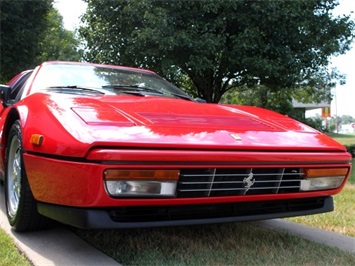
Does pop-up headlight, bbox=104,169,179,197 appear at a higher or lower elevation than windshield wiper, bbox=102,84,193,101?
lower

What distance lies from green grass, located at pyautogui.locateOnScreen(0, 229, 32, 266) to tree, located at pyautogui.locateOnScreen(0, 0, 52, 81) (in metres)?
9.88

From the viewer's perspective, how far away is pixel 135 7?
938 cm

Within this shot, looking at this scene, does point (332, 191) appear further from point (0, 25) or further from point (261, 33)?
point (0, 25)

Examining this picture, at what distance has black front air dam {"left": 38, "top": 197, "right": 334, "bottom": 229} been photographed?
2.06 meters

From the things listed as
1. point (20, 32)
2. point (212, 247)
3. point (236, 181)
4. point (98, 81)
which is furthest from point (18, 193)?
point (20, 32)

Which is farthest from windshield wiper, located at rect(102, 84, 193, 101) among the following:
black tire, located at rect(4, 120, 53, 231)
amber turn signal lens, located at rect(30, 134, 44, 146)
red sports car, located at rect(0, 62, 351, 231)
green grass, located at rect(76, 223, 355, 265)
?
green grass, located at rect(76, 223, 355, 265)

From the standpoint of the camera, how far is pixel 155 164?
2023 mm

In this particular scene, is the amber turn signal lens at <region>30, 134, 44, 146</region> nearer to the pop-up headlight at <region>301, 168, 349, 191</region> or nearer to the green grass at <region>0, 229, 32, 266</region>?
the green grass at <region>0, 229, 32, 266</region>

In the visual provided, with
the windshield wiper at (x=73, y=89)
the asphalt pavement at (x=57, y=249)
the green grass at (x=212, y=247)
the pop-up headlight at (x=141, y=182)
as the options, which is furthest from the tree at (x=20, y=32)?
the pop-up headlight at (x=141, y=182)

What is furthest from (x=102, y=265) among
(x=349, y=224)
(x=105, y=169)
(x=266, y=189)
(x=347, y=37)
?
(x=347, y=37)

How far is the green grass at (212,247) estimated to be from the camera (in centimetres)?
238

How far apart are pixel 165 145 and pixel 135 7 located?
791cm

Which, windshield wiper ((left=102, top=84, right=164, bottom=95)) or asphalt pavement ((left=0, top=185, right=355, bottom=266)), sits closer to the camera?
asphalt pavement ((left=0, top=185, right=355, bottom=266))

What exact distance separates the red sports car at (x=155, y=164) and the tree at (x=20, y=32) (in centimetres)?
979
